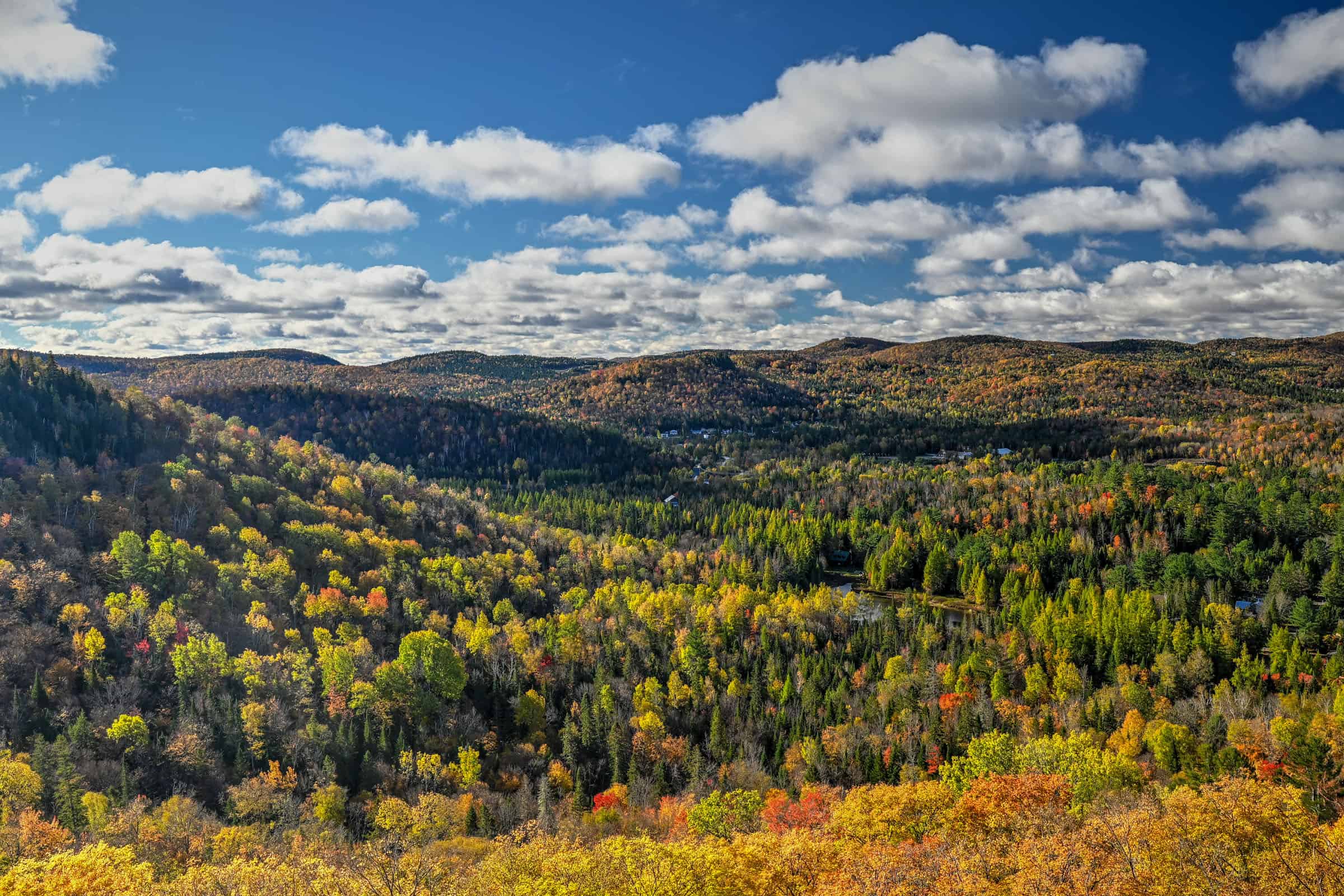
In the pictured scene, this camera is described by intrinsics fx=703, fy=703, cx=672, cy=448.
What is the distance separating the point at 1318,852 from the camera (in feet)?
141

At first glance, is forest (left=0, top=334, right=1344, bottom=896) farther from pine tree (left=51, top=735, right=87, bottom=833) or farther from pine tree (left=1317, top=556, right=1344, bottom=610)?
pine tree (left=1317, top=556, right=1344, bottom=610)

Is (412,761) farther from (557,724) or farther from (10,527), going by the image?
(10,527)

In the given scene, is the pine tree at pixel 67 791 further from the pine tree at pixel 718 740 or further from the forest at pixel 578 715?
the pine tree at pixel 718 740

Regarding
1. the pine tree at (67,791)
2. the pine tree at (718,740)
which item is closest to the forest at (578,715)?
the pine tree at (67,791)

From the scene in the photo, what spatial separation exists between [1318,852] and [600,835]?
72.8 metres

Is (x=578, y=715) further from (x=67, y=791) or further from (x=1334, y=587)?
(x=1334, y=587)

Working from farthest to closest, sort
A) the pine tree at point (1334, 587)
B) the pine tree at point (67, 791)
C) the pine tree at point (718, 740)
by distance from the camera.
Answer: the pine tree at point (1334, 587)
the pine tree at point (718, 740)
the pine tree at point (67, 791)

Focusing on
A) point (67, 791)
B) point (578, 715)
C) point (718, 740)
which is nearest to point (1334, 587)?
point (718, 740)

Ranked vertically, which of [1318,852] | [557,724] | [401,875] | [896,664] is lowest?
[557,724]

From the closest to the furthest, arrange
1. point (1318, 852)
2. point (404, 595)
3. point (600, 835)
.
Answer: point (1318, 852) < point (600, 835) < point (404, 595)

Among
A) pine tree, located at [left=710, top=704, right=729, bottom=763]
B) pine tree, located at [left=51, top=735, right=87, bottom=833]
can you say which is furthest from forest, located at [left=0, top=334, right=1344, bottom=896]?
pine tree, located at [left=710, top=704, right=729, bottom=763]

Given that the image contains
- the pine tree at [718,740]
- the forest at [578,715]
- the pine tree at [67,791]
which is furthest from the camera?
the pine tree at [718,740]

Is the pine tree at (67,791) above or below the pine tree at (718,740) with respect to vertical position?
above

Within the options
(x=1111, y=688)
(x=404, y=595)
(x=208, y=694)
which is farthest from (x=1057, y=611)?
(x=208, y=694)
